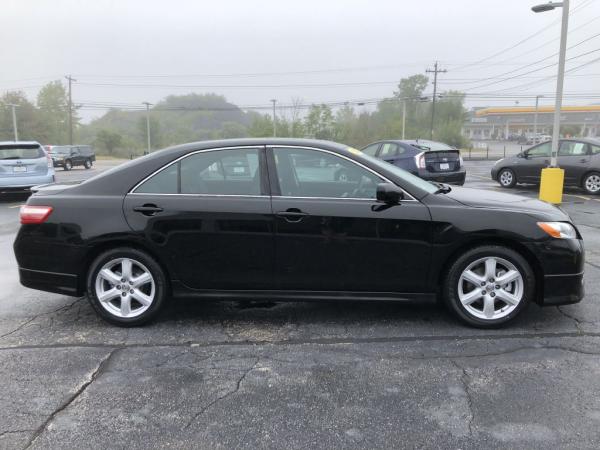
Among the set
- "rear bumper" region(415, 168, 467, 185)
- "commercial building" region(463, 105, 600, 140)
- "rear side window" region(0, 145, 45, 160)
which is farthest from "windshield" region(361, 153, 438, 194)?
→ "commercial building" region(463, 105, 600, 140)

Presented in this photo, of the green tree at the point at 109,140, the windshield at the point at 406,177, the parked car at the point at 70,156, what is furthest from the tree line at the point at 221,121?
the windshield at the point at 406,177

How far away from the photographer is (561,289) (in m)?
4.07

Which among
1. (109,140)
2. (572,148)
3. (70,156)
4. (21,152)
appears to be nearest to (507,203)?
(572,148)

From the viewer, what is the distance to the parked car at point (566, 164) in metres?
13.1

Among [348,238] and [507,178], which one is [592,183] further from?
[348,238]

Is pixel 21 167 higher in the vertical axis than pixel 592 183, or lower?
higher

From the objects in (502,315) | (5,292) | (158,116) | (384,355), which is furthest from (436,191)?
(158,116)

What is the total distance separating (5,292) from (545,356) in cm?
507

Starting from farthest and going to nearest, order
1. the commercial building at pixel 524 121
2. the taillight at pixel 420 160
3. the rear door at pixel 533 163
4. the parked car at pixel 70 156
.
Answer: the commercial building at pixel 524 121 < the parked car at pixel 70 156 < the rear door at pixel 533 163 < the taillight at pixel 420 160

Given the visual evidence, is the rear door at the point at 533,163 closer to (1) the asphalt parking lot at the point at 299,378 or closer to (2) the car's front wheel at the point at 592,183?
(2) the car's front wheel at the point at 592,183

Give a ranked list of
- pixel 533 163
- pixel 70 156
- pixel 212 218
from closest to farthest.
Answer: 1. pixel 212 218
2. pixel 533 163
3. pixel 70 156

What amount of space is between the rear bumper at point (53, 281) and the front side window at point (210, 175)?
0.94 metres

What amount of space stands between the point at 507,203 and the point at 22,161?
1204 centimetres

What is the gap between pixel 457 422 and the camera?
2.82 m
